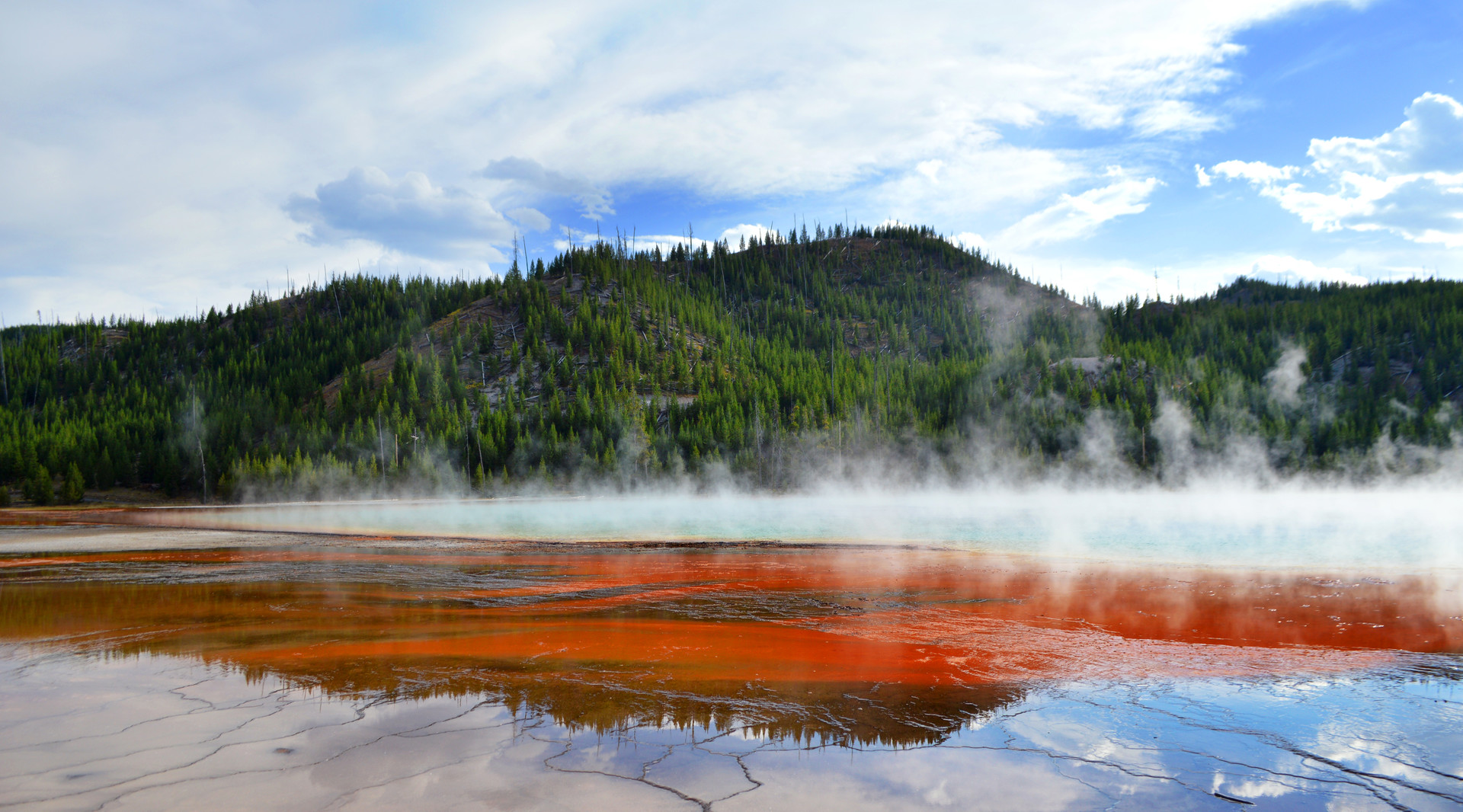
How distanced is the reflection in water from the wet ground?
47 mm

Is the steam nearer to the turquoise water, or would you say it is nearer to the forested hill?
the forested hill

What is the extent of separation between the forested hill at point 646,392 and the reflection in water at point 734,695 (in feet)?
252

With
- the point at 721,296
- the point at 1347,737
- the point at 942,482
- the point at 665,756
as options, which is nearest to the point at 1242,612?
the point at 1347,737

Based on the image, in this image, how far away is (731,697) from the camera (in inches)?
353

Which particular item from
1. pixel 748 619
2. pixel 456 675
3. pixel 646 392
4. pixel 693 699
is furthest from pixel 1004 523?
pixel 646 392

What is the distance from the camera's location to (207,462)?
9294 centimetres

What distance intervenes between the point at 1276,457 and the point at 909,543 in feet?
304

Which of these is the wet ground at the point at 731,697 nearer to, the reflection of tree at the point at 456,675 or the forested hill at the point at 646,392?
the reflection of tree at the point at 456,675

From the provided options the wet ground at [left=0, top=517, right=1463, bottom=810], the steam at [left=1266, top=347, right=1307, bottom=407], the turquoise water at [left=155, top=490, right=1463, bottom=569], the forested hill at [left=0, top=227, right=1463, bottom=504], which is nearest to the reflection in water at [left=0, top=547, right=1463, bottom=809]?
the wet ground at [left=0, top=517, right=1463, bottom=810]

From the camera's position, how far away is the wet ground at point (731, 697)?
6.28 m

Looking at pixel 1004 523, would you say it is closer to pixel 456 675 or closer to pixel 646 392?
pixel 456 675

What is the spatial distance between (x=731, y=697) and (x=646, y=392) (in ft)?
340

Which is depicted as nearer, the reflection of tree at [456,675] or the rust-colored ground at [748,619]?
the reflection of tree at [456,675]

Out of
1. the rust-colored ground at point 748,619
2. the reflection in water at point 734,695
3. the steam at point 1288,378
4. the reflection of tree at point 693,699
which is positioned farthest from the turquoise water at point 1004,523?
the steam at point 1288,378
